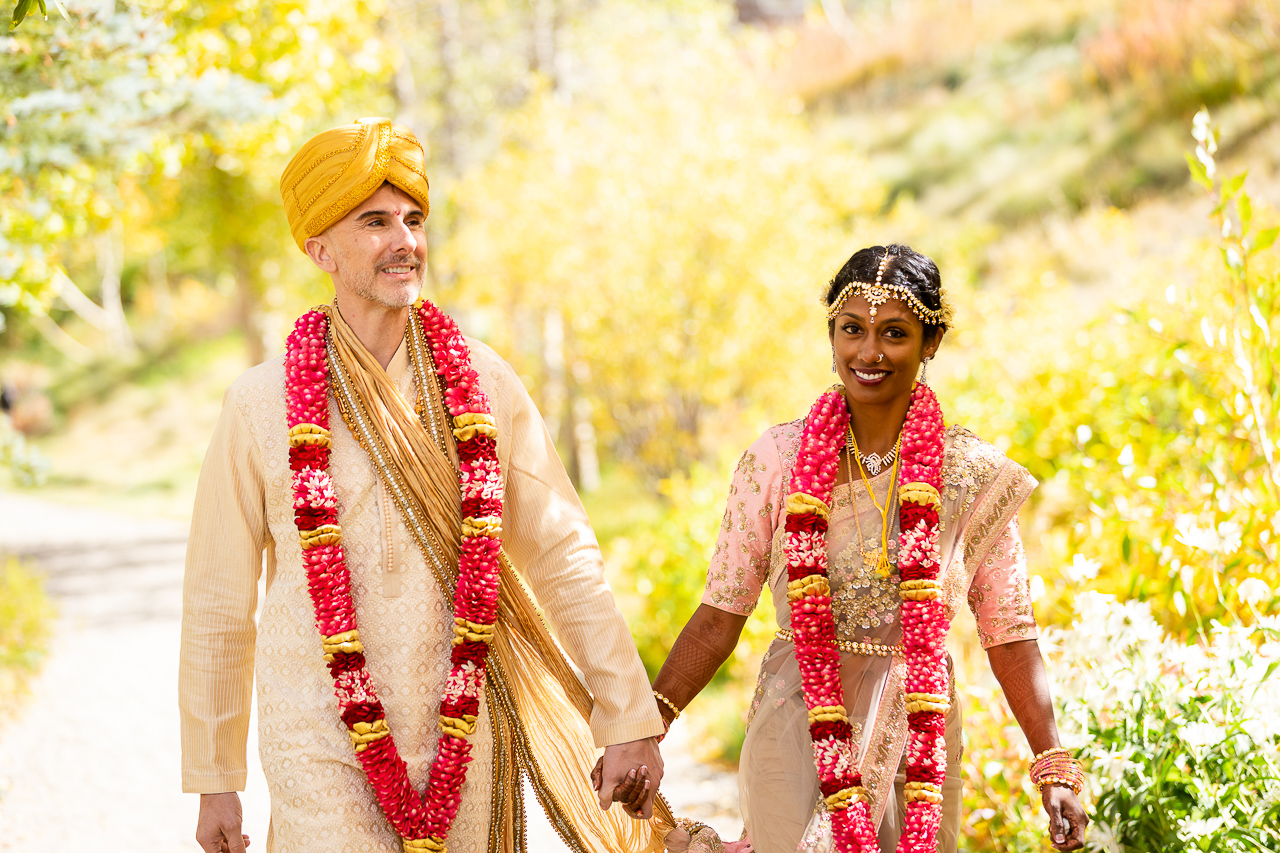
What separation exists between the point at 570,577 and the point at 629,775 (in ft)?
1.72

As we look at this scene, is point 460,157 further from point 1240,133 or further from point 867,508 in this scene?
point 867,508

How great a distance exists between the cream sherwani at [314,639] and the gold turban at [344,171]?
1.34 feet

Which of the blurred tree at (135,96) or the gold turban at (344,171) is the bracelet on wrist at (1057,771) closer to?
the gold turban at (344,171)

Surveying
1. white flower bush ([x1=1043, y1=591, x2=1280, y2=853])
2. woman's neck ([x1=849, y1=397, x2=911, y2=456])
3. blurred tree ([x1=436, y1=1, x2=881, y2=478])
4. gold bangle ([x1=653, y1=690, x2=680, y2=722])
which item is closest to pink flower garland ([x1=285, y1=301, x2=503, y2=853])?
gold bangle ([x1=653, y1=690, x2=680, y2=722])

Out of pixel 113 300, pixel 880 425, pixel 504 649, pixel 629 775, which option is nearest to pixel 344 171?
pixel 504 649

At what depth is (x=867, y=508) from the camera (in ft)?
9.77

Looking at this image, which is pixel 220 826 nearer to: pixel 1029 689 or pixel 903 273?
pixel 1029 689

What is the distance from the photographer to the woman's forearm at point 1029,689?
2.88 m

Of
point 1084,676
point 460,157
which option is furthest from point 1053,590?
point 460,157

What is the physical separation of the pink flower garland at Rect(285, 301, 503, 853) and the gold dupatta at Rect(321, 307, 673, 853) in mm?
48

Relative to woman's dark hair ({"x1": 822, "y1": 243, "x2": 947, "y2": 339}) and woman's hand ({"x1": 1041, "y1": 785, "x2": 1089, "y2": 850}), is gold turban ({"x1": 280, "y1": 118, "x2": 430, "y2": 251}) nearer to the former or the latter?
woman's dark hair ({"x1": 822, "y1": 243, "x2": 947, "y2": 339})

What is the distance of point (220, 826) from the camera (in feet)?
8.74

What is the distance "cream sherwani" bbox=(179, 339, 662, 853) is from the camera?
2.67 meters

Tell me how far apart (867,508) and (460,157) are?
13449 millimetres
